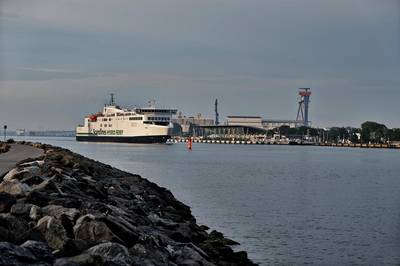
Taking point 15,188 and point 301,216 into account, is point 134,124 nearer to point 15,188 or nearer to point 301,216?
point 301,216

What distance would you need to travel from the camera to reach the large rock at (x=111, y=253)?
7.33 metres

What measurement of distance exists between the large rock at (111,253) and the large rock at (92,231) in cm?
63

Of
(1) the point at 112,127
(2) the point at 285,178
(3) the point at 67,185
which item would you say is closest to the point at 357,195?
(2) the point at 285,178

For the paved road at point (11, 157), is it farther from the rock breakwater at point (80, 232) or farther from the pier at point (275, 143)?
the pier at point (275, 143)

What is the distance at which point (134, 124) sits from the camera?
97438mm

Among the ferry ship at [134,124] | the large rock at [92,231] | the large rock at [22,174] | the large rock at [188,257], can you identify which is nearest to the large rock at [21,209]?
the large rock at [92,231]

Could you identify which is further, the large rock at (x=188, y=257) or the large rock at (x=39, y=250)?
the large rock at (x=188, y=257)

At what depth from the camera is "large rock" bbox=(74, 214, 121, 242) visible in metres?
8.22

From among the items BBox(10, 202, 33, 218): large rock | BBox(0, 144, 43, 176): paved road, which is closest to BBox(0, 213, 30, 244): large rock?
BBox(10, 202, 33, 218): large rock

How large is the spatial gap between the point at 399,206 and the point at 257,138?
159282 mm

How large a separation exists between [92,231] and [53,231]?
1.79 feet

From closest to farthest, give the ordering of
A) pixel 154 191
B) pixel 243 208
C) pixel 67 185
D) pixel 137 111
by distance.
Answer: pixel 67 185
pixel 154 191
pixel 243 208
pixel 137 111

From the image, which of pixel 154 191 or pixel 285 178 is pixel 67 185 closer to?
pixel 154 191

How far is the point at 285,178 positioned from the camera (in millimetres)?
37031
